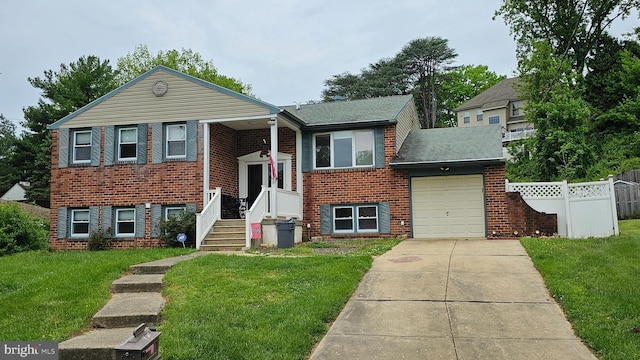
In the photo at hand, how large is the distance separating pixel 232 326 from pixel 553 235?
37.7 ft

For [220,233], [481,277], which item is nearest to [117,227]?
[220,233]

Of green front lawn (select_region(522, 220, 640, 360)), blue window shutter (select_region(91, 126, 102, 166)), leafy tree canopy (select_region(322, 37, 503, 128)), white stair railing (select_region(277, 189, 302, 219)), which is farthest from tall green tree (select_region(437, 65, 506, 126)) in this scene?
green front lawn (select_region(522, 220, 640, 360))

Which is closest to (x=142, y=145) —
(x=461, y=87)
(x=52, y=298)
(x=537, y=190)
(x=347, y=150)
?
(x=347, y=150)

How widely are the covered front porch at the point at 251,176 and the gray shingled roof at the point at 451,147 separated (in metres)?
3.66

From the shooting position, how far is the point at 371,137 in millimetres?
16500

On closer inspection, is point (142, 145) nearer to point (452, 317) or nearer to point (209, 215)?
point (209, 215)

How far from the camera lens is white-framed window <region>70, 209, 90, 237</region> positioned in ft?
53.3

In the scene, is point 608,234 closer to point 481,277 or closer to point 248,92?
point 481,277

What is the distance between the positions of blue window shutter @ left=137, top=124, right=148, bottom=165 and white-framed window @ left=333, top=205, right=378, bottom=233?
663cm

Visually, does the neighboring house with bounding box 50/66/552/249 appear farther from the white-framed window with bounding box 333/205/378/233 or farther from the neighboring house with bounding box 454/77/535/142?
the neighboring house with bounding box 454/77/535/142

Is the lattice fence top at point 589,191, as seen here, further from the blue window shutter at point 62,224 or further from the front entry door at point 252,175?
the blue window shutter at point 62,224

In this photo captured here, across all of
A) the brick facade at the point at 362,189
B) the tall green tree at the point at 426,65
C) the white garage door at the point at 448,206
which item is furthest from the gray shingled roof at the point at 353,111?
the tall green tree at the point at 426,65

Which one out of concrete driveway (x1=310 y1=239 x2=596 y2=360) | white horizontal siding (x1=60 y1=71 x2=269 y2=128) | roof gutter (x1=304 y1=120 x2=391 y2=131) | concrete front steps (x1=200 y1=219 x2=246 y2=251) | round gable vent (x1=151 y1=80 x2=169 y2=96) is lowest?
concrete driveway (x1=310 y1=239 x2=596 y2=360)

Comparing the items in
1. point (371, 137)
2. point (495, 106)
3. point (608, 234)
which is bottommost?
point (608, 234)
